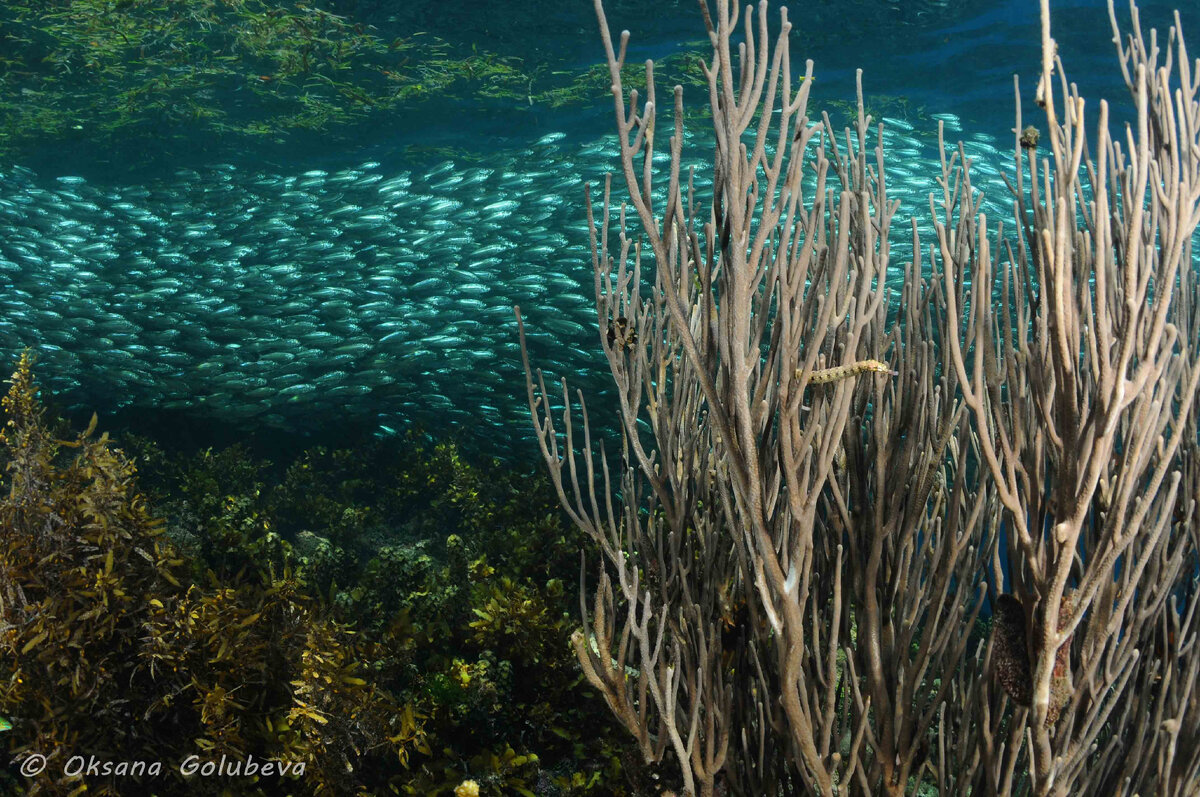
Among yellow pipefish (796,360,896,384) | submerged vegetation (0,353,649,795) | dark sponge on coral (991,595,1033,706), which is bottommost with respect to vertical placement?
submerged vegetation (0,353,649,795)

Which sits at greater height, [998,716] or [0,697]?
[998,716]

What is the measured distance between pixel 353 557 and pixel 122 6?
A: 8007 millimetres

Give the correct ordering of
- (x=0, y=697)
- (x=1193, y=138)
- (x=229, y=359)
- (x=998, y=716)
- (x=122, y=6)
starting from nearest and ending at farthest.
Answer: (x=1193, y=138) < (x=998, y=716) < (x=0, y=697) < (x=122, y=6) < (x=229, y=359)

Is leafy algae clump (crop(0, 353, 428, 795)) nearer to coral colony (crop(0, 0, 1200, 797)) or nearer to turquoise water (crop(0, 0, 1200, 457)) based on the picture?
coral colony (crop(0, 0, 1200, 797))

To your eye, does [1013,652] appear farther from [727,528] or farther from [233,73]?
[233,73]

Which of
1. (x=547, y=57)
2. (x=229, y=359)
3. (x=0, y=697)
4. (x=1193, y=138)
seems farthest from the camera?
(x=229, y=359)

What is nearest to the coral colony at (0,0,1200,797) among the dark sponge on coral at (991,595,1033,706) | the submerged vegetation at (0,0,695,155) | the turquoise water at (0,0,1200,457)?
the dark sponge on coral at (991,595,1033,706)

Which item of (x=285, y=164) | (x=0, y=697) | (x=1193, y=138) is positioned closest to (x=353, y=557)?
(x=0, y=697)

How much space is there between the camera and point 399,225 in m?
11.2

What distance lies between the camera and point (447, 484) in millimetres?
9711

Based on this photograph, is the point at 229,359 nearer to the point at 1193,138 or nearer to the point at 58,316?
the point at 58,316

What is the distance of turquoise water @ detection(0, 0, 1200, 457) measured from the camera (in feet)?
32.7

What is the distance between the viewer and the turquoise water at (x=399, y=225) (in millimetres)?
9953

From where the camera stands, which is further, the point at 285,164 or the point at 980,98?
the point at 285,164
